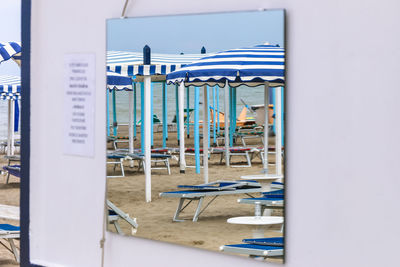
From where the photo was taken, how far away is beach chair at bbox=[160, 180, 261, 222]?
3.57m

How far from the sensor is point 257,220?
11.3 ft

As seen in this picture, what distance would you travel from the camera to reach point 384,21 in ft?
9.86

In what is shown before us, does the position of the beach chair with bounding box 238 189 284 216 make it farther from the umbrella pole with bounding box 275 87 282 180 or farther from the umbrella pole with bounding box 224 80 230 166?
the umbrella pole with bounding box 224 80 230 166

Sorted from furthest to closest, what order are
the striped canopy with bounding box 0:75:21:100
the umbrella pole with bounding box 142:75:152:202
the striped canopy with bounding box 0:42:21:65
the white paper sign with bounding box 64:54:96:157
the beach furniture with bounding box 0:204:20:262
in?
the striped canopy with bounding box 0:75:21:100, the striped canopy with bounding box 0:42:21:65, the beach furniture with bounding box 0:204:20:262, the white paper sign with bounding box 64:54:96:157, the umbrella pole with bounding box 142:75:152:202

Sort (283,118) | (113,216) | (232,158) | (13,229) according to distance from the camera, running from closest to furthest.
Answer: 1. (283,118)
2. (232,158)
3. (113,216)
4. (13,229)

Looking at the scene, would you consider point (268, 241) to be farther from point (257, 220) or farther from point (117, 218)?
point (117, 218)

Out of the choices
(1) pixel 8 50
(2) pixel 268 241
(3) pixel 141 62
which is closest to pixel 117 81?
(3) pixel 141 62

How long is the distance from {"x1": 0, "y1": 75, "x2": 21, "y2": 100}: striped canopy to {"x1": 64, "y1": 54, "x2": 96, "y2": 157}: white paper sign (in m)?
12.1

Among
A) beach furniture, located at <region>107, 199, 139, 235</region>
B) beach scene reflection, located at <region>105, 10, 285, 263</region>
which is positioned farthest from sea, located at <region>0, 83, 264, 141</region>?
beach furniture, located at <region>107, 199, 139, 235</region>

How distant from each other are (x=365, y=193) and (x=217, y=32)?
99cm

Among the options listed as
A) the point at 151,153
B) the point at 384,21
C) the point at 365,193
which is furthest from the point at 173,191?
the point at 384,21

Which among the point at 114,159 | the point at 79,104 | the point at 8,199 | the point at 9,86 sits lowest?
the point at 8,199

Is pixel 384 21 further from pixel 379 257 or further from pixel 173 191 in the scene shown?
pixel 173 191

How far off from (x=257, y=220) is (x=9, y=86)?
43.8ft
